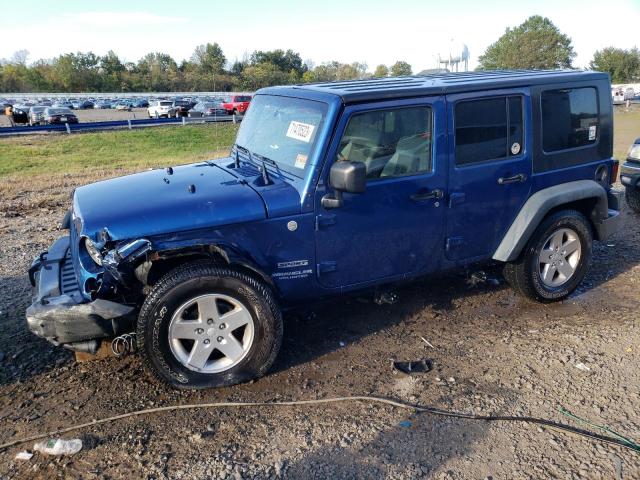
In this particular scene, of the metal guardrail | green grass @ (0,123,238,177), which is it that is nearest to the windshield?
green grass @ (0,123,238,177)

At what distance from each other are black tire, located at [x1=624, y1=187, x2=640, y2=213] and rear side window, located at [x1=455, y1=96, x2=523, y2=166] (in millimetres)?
4314

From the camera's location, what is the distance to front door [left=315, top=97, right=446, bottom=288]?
3.86 m

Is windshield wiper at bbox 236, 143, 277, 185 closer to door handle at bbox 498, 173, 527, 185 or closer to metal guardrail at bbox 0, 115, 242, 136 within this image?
door handle at bbox 498, 173, 527, 185

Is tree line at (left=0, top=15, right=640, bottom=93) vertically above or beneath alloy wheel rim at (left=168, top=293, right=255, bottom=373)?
above

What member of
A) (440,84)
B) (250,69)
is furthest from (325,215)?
(250,69)

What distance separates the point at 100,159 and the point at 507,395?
1684 cm

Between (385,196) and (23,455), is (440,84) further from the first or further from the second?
(23,455)

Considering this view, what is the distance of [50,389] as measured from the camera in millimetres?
3727

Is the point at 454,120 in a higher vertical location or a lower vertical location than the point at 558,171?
higher

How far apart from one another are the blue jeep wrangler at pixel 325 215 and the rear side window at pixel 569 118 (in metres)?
0.01

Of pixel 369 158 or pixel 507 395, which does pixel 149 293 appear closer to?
pixel 369 158

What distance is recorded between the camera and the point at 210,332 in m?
3.60

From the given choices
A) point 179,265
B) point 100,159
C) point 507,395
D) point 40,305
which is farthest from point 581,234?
point 100,159

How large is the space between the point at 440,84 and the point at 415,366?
85.8 inches
